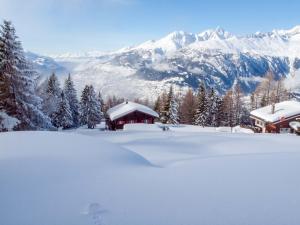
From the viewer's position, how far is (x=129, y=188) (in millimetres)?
7094

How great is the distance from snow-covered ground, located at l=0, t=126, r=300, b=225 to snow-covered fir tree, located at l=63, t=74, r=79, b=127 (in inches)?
1870

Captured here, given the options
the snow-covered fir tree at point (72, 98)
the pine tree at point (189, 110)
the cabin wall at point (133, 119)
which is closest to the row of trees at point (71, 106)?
the snow-covered fir tree at point (72, 98)

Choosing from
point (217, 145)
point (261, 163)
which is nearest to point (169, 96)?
point (217, 145)

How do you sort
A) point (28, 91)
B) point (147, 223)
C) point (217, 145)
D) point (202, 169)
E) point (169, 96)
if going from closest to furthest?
1. point (147, 223)
2. point (202, 169)
3. point (217, 145)
4. point (28, 91)
5. point (169, 96)

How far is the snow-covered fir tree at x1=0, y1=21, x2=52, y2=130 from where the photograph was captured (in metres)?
25.3

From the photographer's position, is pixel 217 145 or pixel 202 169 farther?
pixel 217 145

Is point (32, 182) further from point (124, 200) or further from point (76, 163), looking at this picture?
point (124, 200)

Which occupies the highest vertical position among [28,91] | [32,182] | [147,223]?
[28,91]

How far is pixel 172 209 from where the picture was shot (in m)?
6.16

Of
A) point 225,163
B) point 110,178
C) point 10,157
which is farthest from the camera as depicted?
point 225,163

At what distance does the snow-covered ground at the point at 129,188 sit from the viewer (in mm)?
5785

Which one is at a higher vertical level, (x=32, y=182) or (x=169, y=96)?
(x=169, y=96)

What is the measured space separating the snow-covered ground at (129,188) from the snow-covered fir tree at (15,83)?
54.5 feet

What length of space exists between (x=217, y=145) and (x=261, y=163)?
9.58 m
